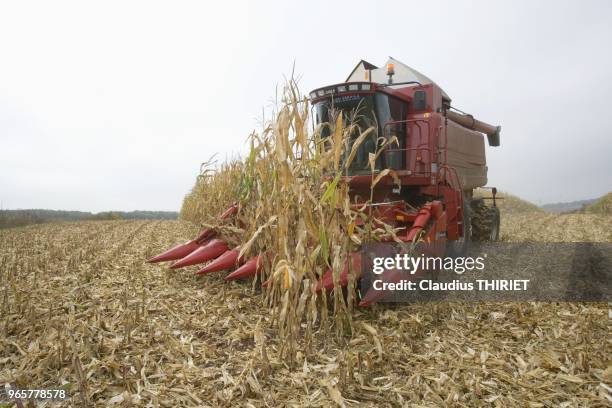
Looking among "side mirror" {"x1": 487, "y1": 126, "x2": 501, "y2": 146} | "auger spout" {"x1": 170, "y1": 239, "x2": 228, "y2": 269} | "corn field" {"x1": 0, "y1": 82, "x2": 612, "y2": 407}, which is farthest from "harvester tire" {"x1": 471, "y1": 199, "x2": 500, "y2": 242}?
"auger spout" {"x1": 170, "y1": 239, "x2": 228, "y2": 269}

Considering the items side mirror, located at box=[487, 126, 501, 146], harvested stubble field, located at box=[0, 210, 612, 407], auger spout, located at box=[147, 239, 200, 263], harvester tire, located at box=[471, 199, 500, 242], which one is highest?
side mirror, located at box=[487, 126, 501, 146]

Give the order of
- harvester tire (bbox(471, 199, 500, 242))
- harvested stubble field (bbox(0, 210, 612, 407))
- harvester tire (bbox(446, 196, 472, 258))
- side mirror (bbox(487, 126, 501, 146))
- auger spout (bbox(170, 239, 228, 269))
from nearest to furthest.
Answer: harvested stubble field (bbox(0, 210, 612, 407)) → auger spout (bbox(170, 239, 228, 269)) → harvester tire (bbox(446, 196, 472, 258)) → harvester tire (bbox(471, 199, 500, 242)) → side mirror (bbox(487, 126, 501, 146))

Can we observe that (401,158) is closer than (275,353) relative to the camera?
No

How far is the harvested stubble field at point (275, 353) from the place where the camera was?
257 centimetres

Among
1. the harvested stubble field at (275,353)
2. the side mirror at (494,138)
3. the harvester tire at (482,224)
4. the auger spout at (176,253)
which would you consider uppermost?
the side mirror at (494,138)

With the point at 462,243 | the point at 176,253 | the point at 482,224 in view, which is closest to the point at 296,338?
the point at 176,253

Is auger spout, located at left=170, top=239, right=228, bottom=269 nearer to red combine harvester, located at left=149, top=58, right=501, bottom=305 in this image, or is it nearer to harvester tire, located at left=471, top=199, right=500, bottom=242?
red combine harvester, located at left=149, top=58, right=501, bottom=305

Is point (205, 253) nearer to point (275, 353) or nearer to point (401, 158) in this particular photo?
point (275, 353)

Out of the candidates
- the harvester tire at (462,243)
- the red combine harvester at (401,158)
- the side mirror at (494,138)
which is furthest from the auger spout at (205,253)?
the side mirror at (494,138)

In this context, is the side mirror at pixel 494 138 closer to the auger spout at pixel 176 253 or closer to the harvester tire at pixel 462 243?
the harvester tire at pixel 462 243

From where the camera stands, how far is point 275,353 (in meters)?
3.08

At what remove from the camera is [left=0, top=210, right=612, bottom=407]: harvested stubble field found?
101 inches

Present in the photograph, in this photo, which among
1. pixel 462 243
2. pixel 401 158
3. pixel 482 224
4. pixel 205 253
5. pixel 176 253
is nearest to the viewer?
pixel 205 253

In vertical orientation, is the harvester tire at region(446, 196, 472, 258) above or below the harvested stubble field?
above
